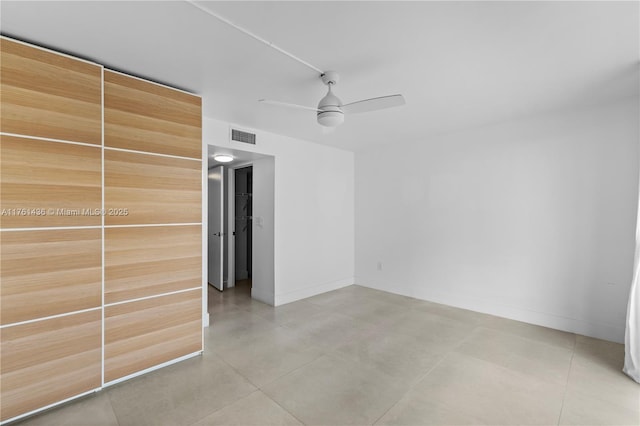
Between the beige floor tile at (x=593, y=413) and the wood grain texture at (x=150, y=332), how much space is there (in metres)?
3.07

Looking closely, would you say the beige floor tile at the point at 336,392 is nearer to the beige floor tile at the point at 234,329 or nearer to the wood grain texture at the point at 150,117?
the beige floor tile at the point at 234,329

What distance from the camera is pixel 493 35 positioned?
208 centimetres

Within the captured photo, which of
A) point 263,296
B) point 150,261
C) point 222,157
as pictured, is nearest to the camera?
point 150,261

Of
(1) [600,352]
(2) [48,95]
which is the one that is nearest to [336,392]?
(1) [600,352]

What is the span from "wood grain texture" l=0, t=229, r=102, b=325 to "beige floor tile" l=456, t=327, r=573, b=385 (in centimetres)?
346

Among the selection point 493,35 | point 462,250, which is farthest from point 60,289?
point 462,250

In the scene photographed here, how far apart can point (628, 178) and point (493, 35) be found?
2.58m

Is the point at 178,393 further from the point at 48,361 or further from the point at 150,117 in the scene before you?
the point at 150,117

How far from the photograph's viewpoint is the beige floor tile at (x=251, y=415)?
209 cm

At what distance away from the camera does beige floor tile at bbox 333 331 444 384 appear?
277cm

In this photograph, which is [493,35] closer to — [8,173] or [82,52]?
[82,52]

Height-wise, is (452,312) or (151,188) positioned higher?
(151,188)

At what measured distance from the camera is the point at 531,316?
12.8ft

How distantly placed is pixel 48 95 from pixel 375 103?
2.43 m
